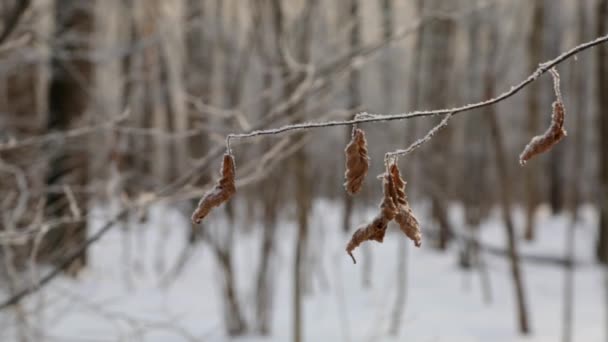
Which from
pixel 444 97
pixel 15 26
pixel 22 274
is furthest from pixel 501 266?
pixel 15 26

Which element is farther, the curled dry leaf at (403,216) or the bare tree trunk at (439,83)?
the bare tree trunk at (439,83)

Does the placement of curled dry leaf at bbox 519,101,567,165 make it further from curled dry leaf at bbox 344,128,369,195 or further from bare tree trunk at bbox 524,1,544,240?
bare tree trunk at bbox 524,1,544,240

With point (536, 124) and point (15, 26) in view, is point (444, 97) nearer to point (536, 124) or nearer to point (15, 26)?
→ point (536, 124)

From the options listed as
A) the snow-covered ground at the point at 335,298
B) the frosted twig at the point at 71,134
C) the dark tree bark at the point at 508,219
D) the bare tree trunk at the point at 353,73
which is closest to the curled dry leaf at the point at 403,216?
the bare tree trunk at the point at 353,73

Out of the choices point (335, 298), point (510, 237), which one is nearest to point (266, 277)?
point (335, 298)

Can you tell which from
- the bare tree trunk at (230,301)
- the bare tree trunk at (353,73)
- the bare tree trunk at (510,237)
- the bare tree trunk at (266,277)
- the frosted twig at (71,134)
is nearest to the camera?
the frosted twig at (71,134)

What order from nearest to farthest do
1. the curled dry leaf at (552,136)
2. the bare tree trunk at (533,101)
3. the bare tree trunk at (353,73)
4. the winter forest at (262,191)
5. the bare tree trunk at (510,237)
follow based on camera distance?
the curled dry leaf at (552,136)
the winter forest at (262,191)
the bare tree trunk at (353,73)
the bare tree trunk at (510,237)
the bare tree trunk at (533,101)

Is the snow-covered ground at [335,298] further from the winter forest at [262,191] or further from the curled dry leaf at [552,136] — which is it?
the curled dry leaf at [552,136]

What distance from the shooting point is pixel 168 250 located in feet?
34.4

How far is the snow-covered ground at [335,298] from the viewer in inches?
220

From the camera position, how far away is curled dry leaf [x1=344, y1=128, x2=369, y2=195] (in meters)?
0.94

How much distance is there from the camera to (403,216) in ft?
2.99

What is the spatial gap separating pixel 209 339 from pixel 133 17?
5601 millimetres

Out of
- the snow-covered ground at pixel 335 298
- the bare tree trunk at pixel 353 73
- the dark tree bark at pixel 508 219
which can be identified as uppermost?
the bare tree trunk at pixel 353 73
